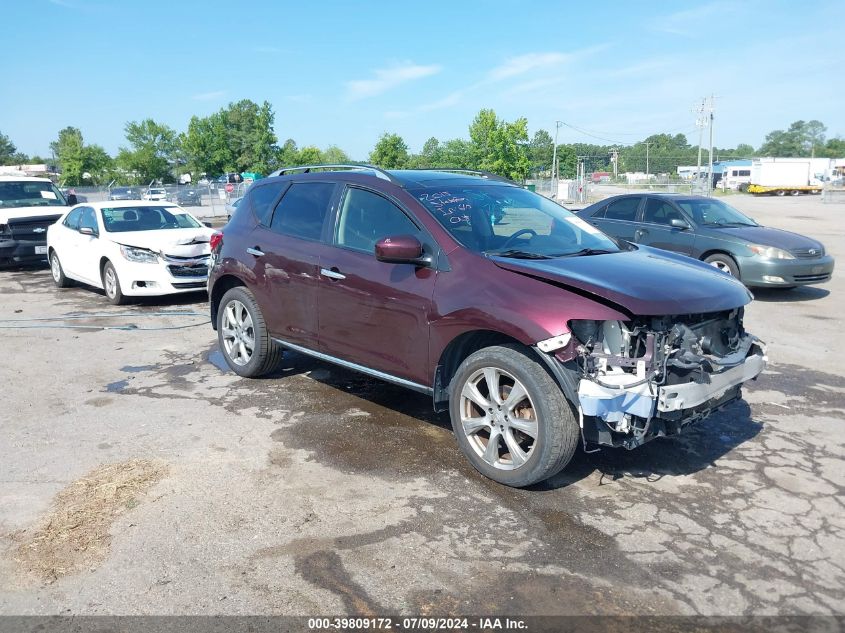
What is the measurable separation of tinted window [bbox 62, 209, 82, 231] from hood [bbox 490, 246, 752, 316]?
9.67 meters

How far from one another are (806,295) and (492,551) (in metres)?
9.52

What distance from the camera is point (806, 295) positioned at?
10891 millimetres

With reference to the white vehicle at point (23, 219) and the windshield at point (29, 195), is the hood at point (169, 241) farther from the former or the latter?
the windshield at point (29, 195)

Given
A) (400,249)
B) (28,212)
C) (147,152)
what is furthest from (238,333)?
(147,152)

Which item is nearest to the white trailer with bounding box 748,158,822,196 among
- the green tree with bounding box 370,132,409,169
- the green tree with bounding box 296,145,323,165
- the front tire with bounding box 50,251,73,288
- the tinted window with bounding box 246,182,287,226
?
the green tree with bounding box 370,132,409,169

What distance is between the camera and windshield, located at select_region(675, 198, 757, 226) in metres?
10.9

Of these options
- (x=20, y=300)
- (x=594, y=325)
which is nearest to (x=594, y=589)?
(x=594, y=325)

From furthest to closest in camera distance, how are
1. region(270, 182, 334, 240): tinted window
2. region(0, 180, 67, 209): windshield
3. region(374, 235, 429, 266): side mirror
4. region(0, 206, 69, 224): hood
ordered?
region(0, 180, 67, 209): windshield → region(0, 206, 69, 224): hood → region(270, 182, 334, 240): tinted window → region(374, 235, 429, 266): side mirror

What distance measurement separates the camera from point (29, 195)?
15.3 meters

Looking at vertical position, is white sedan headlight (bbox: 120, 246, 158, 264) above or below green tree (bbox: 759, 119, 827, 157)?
below

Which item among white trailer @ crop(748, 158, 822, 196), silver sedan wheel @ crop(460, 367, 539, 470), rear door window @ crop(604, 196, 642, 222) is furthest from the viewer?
white trailer @ crop(748, 158, 822, 196)

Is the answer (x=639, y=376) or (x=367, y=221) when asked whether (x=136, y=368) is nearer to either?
(x=367, y=221)

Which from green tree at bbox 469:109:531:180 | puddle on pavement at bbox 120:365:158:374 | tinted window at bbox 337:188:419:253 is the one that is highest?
green tree at bbox 469:109:531:180

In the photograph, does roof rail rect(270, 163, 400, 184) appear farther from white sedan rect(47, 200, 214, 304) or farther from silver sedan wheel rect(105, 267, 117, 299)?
silver sedan wheel rect(105, 267, 117, 299)
